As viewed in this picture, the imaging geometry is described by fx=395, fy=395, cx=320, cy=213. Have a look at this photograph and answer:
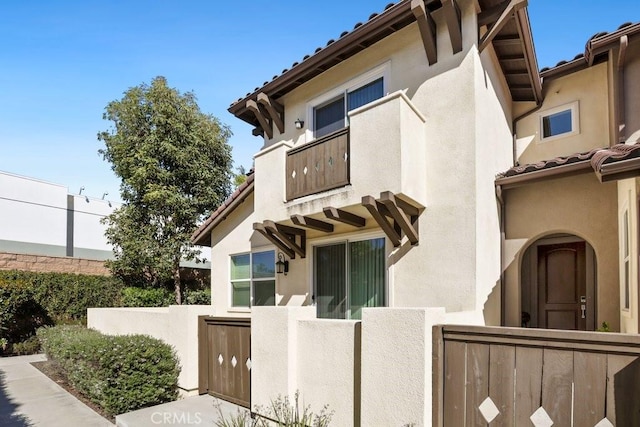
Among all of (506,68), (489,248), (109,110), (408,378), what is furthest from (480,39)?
(109,110)

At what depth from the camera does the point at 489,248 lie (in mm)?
7676

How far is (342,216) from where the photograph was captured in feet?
27.2

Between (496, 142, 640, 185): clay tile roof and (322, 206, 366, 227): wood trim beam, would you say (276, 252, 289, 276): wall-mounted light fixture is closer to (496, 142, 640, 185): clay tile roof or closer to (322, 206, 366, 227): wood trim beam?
(322, 206, 366, 227): wood trim beam

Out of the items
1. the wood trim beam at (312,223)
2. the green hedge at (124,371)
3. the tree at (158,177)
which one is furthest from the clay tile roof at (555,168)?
the tree at (158,177)

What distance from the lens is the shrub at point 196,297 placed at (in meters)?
20.4

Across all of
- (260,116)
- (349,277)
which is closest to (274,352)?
(349,277)

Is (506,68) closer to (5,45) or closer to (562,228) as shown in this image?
(562,228)

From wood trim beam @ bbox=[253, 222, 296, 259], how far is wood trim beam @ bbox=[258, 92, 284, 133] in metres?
3.08

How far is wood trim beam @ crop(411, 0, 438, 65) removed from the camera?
739cm

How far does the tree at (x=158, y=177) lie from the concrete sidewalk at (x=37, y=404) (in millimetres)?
7131

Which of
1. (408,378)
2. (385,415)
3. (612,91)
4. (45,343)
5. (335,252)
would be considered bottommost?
(45,343)

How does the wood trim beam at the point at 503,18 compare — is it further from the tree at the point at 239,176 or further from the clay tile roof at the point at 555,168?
the tree at the point at 239,176

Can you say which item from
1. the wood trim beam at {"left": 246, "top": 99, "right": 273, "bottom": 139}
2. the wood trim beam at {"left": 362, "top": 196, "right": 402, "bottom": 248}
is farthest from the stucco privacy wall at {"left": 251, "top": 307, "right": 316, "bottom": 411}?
the wood trim beam at {"left": 246, "top": 99, "right": 273, "bottom": 139}

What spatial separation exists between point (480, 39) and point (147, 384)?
33.4ft
